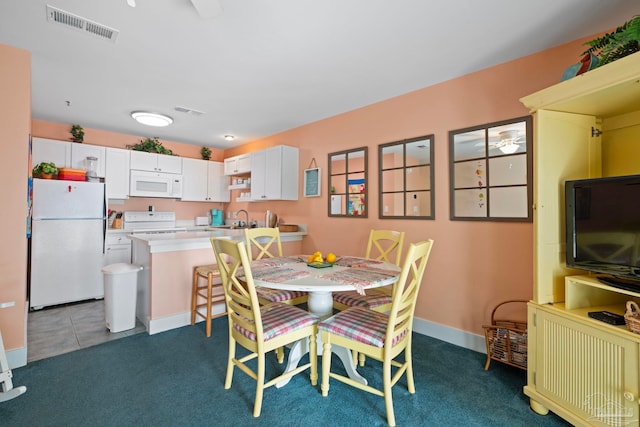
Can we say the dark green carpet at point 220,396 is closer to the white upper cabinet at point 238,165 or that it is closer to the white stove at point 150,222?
the white stove at point 150,222

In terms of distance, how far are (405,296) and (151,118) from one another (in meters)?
3.70

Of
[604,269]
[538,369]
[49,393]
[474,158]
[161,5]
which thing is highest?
[161,5]

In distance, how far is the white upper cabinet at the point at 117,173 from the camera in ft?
14.3

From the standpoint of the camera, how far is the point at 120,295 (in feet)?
9.43

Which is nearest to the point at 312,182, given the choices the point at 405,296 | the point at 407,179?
the point at 407,179

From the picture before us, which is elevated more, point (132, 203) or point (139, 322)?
point (132, 203)

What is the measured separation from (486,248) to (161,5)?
297cm

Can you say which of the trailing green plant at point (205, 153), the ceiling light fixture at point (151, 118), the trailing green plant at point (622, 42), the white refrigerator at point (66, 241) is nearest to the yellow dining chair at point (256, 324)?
the trailing green plant at point (622, 42)

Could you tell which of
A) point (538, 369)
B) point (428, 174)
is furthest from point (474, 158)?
point (538, 369)

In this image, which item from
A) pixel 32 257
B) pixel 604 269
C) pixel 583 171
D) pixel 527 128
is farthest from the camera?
pixel 32 257

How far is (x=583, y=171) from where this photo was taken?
1.88m

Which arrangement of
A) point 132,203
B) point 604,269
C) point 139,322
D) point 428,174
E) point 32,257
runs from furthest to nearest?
1. point 132,203
2. point 32,257
3. point 139,322
4. point 428,174
5. point 604,269

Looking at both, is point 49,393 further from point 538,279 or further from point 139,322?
point 538,279

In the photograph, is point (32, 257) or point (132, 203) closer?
point (32, 257)
